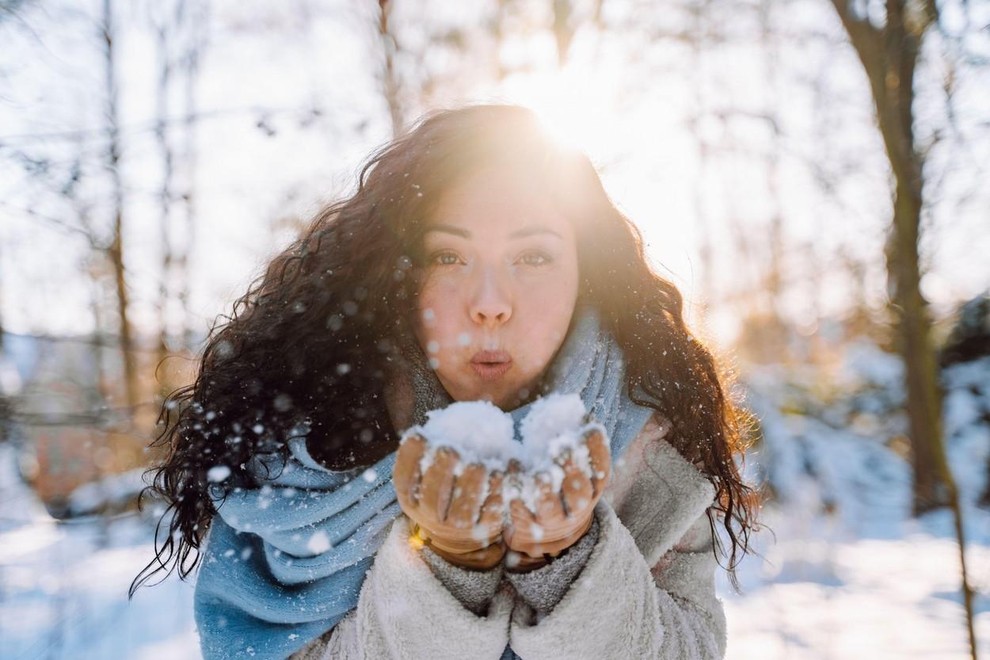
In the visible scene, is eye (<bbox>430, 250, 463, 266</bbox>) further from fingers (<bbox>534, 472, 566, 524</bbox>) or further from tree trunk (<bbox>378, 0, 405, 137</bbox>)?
tree trunk (<bbox>378, 0, 405, 137</bbox>)

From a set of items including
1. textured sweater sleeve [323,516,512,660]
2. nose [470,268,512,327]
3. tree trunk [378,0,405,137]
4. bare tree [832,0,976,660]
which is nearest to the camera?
textured sweater sleeve [323,516,512,660]

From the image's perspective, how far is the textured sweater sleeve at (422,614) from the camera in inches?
41.3

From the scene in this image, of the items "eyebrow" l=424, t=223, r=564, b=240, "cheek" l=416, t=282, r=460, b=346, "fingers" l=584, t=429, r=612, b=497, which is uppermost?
"eyebrow" l=424, t=223, r=564, b=240

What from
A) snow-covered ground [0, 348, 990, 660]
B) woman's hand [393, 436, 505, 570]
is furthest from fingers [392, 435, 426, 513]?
snow-covered ground [0, 348, 990, 660]

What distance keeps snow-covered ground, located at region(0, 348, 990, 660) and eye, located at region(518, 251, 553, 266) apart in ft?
4.17

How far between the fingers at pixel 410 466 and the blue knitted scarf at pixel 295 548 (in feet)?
1.68

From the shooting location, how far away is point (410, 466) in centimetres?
87

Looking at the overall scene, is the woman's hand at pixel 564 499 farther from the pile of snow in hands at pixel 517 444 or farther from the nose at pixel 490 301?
the nose at pixel 490 301

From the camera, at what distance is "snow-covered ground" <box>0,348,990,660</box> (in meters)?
3.27

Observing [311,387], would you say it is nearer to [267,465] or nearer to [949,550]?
[267,465]

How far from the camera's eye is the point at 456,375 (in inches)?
55.6

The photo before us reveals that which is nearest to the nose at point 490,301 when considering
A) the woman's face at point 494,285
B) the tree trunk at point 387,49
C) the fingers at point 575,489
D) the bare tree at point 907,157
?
the woman's face at point 494,285

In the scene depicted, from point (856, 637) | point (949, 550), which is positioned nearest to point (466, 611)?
point (856, 637)

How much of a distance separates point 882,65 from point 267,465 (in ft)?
8.12
